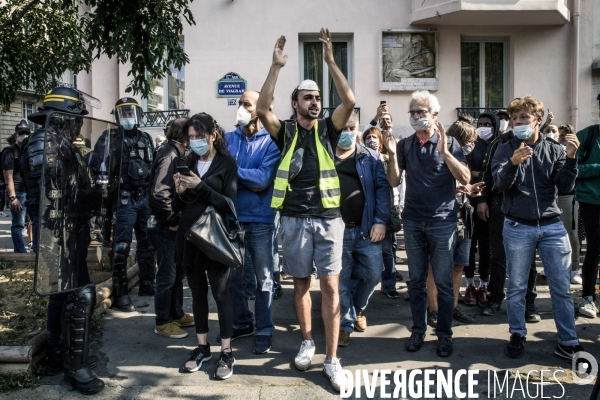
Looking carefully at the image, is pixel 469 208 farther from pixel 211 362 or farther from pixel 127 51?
pixel 127 51

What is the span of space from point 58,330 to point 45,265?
27.2 inches

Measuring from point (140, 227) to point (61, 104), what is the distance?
92.4 inches

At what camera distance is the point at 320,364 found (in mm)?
4156

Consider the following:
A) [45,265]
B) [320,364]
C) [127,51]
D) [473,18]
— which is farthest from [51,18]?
[473,18]

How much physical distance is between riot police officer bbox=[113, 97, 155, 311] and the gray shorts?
7.58ft

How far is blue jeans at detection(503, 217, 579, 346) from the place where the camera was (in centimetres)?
418

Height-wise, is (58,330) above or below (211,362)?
above

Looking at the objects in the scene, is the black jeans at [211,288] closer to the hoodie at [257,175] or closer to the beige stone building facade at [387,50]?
the hoodie at [257,175]

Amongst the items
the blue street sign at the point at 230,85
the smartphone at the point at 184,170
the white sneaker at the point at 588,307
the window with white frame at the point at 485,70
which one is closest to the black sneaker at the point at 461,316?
the white sneaker at the point at 588,307

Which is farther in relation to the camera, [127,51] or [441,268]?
[127,51]

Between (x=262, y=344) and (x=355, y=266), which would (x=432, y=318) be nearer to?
(x=355, y=266)

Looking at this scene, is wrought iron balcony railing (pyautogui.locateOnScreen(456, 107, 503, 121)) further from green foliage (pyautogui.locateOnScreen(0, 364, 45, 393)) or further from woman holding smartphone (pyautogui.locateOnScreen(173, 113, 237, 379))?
green foliage (pyautogui.locateOnScreen(0, 364, 45, 393))

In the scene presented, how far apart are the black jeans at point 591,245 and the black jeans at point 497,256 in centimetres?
52

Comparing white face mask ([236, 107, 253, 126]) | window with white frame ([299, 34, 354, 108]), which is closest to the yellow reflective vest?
white face mask ([236, 107, 253, 126])
